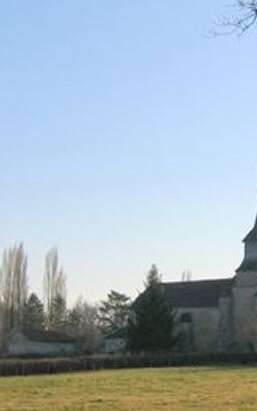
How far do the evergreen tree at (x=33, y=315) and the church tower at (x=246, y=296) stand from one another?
966 inches

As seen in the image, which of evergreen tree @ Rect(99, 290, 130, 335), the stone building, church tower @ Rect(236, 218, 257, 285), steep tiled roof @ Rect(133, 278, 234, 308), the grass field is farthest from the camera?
evergreen tree @ Rect(99, 290, 130, 335)

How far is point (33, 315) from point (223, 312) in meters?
35.9

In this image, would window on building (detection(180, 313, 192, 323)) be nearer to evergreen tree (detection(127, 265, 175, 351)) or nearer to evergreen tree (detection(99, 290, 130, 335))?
evergreen tree (detection(127, 265, 175, 351))

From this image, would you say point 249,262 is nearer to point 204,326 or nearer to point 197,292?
point 204,326

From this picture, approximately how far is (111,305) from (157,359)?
207 feet

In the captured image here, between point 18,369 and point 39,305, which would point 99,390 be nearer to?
point 18,369

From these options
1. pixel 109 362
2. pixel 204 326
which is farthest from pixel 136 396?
pixel 204 326

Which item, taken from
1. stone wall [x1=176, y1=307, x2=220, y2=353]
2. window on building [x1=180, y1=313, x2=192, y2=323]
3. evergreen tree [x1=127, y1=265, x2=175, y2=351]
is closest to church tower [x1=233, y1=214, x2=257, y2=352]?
stone wall [x1=176, y1=307, x2=220, y2=353]

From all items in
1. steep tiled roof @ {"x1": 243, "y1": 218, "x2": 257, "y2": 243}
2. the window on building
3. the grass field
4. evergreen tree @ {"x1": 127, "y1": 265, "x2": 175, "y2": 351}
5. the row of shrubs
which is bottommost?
the grass field

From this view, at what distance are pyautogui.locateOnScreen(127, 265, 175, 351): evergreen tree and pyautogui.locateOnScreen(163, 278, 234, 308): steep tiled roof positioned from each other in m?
16.2

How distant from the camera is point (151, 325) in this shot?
75250 millimetres

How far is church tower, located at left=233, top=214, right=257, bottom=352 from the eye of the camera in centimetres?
8600

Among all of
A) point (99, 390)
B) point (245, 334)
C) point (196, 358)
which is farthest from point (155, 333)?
point (99, 390)

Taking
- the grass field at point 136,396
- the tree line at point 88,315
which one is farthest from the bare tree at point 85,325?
the grass field at point 136,396
